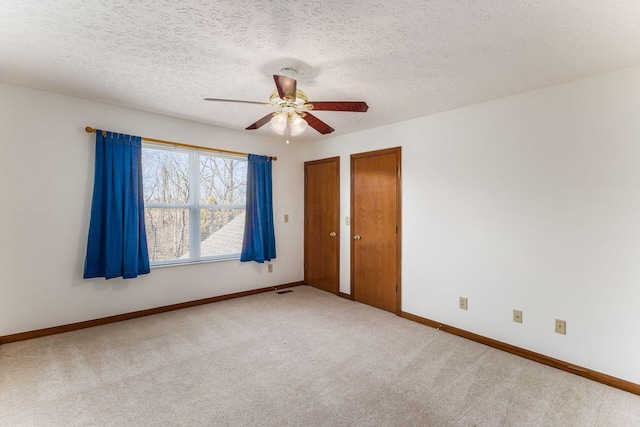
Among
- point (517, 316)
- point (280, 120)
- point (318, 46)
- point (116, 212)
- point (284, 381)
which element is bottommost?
point (284, 381)

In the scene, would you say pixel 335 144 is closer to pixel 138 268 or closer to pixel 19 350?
pixel 138 268

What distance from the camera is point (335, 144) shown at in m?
4.75

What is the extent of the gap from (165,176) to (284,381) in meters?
2.87

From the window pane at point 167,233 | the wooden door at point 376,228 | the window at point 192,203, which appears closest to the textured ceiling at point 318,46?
the window at point 192,203

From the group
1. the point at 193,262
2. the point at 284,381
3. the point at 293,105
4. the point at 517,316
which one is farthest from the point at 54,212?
the point at 517,316

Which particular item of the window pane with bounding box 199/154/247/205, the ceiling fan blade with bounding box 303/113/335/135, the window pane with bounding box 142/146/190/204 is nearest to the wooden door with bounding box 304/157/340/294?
the window pane with bounding box 199/154/247/205

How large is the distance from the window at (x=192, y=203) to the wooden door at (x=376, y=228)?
67.6 inches

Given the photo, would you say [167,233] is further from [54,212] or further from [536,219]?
[536,219]

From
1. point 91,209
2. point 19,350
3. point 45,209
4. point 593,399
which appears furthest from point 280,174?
point 593,399

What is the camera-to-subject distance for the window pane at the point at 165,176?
12.3 feet

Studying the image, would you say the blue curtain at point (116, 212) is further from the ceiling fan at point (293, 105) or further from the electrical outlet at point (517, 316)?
the electrical outlet at point (517, 316)

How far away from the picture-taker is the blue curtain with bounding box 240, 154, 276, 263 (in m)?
4.53

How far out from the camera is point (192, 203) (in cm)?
408

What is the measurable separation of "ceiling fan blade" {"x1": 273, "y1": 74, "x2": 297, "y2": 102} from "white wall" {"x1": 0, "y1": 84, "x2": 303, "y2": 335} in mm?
2333
